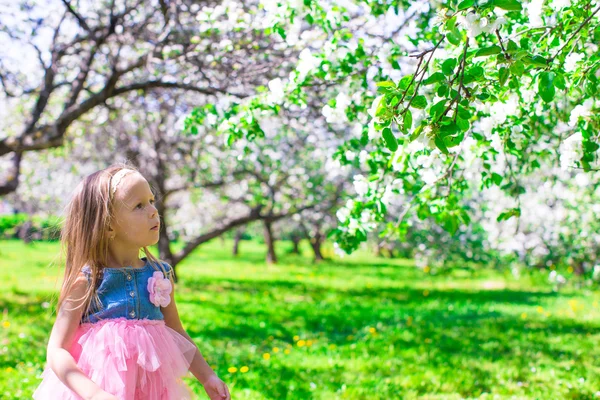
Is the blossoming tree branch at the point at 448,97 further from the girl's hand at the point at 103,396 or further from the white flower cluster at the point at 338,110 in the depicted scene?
the girl's hand at the point at 103,396

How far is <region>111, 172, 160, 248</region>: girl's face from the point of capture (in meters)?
2.24

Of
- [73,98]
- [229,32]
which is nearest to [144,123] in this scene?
[73,98]

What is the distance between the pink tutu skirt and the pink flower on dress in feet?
0.26

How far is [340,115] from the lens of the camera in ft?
11.2

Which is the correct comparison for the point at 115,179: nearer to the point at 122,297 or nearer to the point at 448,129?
the point at 122,297

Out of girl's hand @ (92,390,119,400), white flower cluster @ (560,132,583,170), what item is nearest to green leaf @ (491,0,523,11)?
white flower cluster @ (560,132,583,170)

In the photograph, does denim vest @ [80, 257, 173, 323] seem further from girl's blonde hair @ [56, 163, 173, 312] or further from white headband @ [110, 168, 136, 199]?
white headband @ [110, 168, 136, 199]

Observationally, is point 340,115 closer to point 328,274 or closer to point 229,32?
point 229,32

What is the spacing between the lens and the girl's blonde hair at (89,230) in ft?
7.16

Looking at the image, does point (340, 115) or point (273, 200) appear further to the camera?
point (273, 200)

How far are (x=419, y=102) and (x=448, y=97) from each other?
0.36ft

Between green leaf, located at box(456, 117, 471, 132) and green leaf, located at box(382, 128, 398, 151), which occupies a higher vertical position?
green leaf, located at box(456, 117, 471, 132)

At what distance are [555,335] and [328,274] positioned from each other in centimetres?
871

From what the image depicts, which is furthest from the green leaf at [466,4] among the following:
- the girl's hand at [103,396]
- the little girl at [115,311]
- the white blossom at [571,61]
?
the girl's hand at [103,396]
